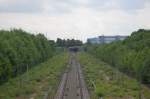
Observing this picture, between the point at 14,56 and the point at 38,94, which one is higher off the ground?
the point at 14,56

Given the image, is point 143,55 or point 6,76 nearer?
point 6,76

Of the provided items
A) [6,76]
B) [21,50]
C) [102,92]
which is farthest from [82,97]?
[21,50]

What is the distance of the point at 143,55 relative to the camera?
3888 centimetres

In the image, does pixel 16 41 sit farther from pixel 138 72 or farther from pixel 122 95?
pixel 122 95

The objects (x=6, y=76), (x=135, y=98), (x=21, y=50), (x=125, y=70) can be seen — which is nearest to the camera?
(x=135, y=98)

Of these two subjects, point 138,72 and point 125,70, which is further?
point 125,70

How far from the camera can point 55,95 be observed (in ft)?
102

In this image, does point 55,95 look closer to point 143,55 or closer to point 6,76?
point 6,76

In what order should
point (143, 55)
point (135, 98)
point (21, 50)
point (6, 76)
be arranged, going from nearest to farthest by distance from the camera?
point (135, 98)
point (6, 76)
point (143, 55)
point (21, 50)

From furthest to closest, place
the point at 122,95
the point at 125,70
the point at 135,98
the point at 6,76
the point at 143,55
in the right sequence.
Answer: the point at 125,70 → the point at 143,55 → the point at 6,76 → the point at 122,95 → the point at 135,98

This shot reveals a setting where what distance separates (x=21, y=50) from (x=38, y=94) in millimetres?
17062

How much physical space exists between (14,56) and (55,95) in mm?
10355

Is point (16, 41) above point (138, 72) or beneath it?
above

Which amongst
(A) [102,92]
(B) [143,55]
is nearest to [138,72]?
(B) [143,55]
